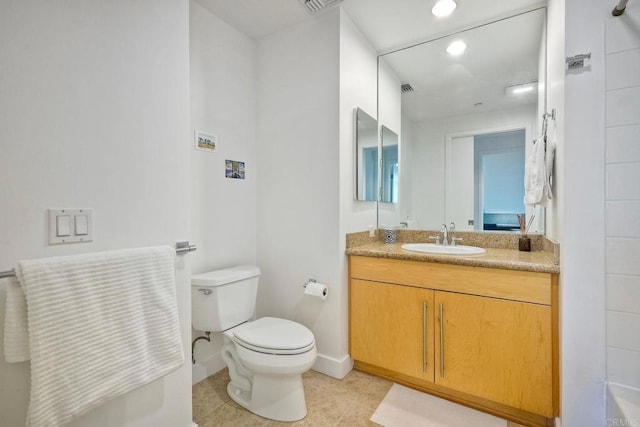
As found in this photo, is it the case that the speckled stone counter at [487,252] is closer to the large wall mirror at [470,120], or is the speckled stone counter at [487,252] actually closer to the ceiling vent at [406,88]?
the large wall mirror at [470,120]

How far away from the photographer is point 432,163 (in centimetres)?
234

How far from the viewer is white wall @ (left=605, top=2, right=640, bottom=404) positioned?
1.18 metres

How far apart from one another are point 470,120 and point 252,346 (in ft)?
7.07

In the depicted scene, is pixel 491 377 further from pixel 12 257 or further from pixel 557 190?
pixel 12 257

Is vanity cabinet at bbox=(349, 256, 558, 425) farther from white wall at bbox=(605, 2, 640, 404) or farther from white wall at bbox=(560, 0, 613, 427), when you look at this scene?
white wall at bbox=(605, 2, 640, 404)

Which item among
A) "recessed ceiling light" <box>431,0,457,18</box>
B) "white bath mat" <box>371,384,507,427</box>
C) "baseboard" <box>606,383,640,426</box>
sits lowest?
"white bath mat" <box>371,384,507,427</box>

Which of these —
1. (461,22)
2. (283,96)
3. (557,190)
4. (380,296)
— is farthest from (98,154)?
(461,22)

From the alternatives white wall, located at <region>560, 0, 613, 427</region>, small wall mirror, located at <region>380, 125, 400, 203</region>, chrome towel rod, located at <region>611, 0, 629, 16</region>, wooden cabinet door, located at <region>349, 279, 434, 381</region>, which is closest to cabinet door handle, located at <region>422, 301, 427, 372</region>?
wooden cabinet door, located at <region>349, 279, 434, 381</region>

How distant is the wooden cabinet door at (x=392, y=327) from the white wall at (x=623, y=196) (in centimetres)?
77

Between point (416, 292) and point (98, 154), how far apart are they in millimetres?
1693

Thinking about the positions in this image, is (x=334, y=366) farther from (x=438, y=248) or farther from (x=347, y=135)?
(x=347, y=135)

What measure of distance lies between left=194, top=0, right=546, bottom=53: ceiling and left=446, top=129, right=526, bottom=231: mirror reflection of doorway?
0.78 metres

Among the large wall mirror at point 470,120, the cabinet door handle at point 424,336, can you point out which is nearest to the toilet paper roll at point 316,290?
the cabinet door handle at point 424,336

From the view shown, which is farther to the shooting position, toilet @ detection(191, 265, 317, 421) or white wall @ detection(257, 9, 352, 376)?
white wall @ detection(257, 9, 352, 376)
